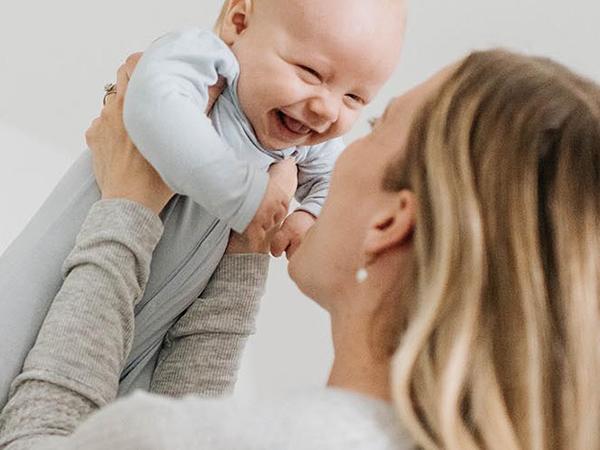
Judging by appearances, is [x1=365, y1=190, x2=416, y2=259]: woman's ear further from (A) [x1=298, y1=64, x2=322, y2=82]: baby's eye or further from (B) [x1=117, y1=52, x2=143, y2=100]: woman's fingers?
(B) [x1=117, y1=52, x2=143, y2=100]: woman's fingers

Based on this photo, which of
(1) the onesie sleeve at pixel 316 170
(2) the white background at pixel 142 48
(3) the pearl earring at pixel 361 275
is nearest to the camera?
(3) the pearl earring at pixel 361 275

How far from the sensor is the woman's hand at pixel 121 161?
1014 mm

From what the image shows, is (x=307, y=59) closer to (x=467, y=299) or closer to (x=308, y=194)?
(x=308, y=194)

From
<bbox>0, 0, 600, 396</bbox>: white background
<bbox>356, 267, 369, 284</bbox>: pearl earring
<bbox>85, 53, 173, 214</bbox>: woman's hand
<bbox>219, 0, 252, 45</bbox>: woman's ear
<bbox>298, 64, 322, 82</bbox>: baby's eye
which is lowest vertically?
Result: <bbox>0, 0, 600, 396</bbox>: white background

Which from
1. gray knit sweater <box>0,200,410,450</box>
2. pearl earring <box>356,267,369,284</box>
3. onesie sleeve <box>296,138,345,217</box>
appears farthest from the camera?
onesie sleeve <box>296,138,345,217</box>

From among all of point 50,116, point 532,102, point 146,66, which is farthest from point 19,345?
point 50,116

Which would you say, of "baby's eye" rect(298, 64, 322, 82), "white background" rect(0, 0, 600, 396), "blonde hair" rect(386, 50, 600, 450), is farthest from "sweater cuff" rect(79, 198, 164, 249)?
"white background" rect(0, 0, 600, 396)

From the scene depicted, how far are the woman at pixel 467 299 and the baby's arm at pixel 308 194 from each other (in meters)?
0.27

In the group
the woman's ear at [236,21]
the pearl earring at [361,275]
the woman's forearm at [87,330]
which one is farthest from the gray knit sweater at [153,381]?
the woman's ear at [236,21]

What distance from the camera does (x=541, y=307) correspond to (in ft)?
2.28

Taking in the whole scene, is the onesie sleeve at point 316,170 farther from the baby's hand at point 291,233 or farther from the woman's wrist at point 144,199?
the woman's wrist at point 144,199

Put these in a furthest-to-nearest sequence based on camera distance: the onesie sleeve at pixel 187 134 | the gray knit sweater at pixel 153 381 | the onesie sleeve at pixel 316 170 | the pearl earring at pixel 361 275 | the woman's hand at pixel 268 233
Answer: the onesie sleeve at pixel 316 170 < the woman's hand at pixel 268 233 < the onesie sleeve at pixel 187 134 < the pearl earring at pixel 361 275 < the gray knit sweater at pixel 153 381

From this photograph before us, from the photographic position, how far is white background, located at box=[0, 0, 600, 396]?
1.74 metres

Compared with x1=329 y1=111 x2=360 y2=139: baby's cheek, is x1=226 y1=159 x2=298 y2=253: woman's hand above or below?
below
